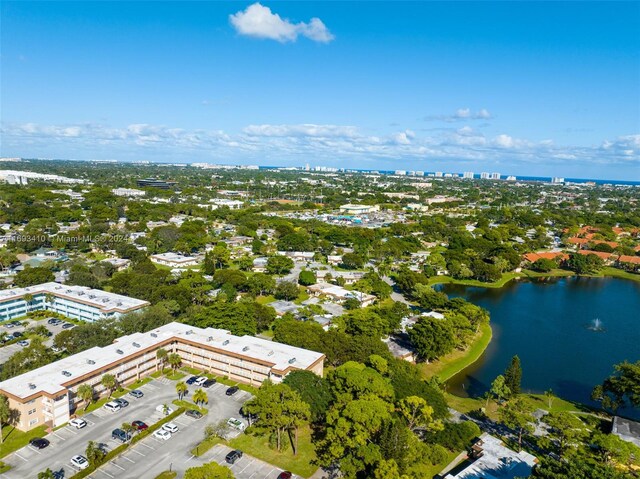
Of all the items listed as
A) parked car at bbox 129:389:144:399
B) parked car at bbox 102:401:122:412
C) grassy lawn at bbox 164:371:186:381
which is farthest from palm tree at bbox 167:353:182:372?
parked car at bbox 102:401:122:412

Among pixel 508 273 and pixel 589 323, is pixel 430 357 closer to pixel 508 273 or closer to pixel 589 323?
pixel 589 323

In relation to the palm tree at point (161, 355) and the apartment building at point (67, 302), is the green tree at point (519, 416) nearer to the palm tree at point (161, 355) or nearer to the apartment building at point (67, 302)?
the palm tree at point (161, 355)

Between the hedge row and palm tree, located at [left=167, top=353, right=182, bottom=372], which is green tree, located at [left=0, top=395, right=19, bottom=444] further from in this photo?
palm tree, located at [left=167, top=353, right=182, bottom=372]

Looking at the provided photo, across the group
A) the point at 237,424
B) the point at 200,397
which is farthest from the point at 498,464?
the point at 200,397

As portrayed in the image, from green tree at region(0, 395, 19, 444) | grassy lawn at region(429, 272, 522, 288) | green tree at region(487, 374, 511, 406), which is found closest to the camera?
green tree at region(0, 395, 19, 444)

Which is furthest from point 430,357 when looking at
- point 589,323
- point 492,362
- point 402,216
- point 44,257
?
point 402,216

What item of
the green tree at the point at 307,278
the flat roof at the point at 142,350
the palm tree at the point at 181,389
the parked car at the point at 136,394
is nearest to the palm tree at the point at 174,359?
the flat roof at the point at 142,350

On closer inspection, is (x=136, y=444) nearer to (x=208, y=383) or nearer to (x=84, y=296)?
(x=208, y=383)
